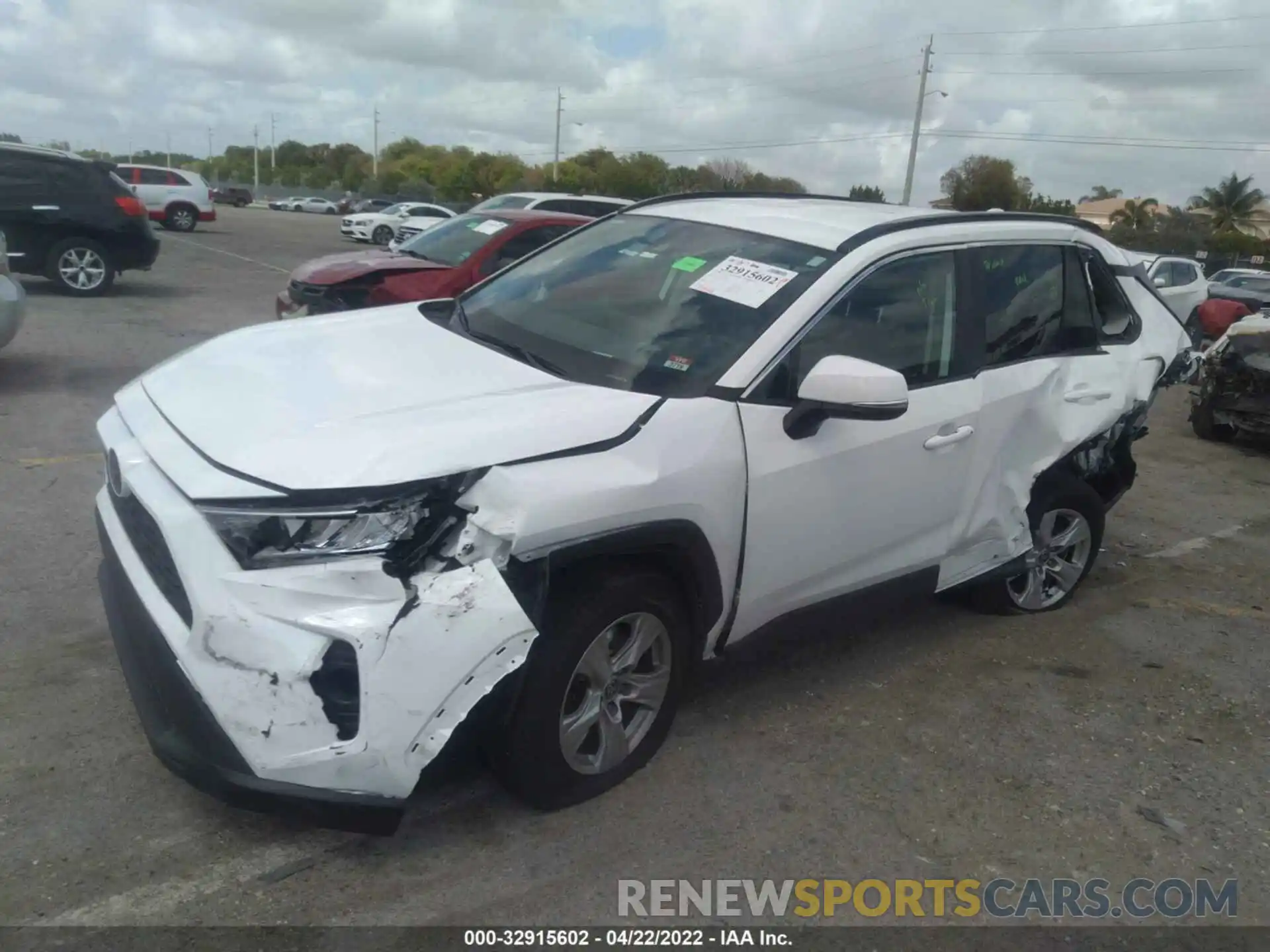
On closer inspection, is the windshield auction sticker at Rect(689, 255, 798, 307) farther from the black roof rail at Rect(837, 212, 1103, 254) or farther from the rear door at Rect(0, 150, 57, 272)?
the rear door at Rect(0, 150, 57, 272)

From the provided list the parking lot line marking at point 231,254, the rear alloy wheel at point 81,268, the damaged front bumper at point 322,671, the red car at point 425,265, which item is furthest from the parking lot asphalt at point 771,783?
the parking lot line marking at point 231,254

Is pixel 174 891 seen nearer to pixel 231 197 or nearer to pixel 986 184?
pixel 986 184

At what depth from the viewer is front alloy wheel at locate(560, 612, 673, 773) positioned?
3.08 m

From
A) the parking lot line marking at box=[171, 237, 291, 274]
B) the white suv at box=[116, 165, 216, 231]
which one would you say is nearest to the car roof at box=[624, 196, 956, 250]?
the parking lot line marking at box=[171, 237, 291, 274]

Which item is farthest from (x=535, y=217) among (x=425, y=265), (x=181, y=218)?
(x=181, y=218)

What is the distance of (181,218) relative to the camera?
1073 inches

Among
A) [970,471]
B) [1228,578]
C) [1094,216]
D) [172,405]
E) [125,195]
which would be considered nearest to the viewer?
[172,405]

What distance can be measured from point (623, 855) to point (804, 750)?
92 centimetres

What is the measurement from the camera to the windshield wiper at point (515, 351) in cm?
350

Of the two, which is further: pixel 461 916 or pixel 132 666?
pixel 132 666

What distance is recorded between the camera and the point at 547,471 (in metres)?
2.84

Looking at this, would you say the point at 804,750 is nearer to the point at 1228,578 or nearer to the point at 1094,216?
the point at 1228,578

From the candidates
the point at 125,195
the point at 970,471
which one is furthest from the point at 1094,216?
the point at 970,471

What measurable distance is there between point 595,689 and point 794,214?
2.13 metres
